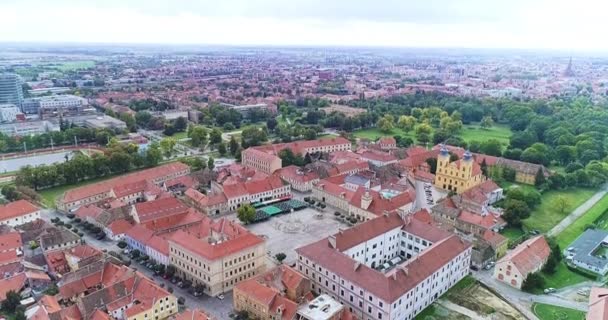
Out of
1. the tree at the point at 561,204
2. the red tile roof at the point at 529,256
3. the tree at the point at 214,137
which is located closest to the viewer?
the red tile roof at the point at 529,256

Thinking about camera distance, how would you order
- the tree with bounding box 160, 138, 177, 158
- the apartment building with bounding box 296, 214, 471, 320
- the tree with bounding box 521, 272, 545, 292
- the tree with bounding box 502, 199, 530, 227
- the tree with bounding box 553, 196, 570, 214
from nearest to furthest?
1. the apartment building with bounding box 296, 214, 471, 320
2. the tree with bounding box 521, 272, 545, 292
3. the tree with bounding box 502, 199, 530, 227
4. the tree with bounding box 553, 196, 570, 214
5. the tree with bounding box 160, 138, 177, 158

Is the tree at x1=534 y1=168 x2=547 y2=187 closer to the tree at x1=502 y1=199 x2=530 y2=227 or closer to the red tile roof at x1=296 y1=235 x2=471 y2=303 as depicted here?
the tree at x1=502 y1=199 x2=530 y2=227

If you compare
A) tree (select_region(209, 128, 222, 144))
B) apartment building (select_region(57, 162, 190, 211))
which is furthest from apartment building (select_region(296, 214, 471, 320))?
tree (select_region(209, 128, 222, 144))

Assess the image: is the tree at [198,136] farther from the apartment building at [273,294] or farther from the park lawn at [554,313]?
the park lawn at [554,313]

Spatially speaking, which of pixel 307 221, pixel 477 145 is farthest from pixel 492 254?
pixel 477 145

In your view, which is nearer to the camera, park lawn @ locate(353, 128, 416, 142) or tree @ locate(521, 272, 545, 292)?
tree @ locate(521, 272, 545, 292)

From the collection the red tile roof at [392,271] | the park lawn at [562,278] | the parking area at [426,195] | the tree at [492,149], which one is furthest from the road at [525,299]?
the tree at [492,149]
